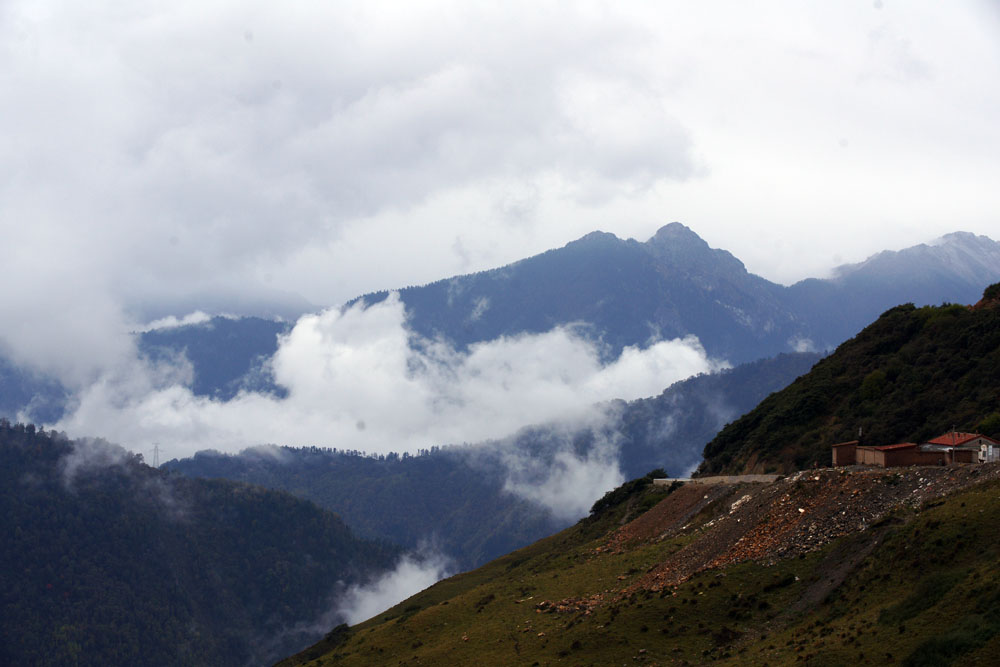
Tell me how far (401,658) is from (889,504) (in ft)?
97.5

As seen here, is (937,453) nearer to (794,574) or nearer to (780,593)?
(794,574)

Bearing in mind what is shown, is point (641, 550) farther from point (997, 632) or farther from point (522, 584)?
point (997, 632)

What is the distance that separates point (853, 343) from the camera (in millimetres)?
101125

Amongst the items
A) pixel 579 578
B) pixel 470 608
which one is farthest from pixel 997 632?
pixel 470 608

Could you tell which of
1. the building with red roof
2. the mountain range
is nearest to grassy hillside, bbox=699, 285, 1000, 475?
the mountain range

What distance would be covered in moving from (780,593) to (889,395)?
46.8 meters

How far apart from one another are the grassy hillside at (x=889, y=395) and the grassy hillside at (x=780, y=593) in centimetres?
2042

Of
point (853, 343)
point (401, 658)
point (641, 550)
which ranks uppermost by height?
point (853, 343)

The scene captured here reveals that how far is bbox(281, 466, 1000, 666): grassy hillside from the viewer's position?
30.8m

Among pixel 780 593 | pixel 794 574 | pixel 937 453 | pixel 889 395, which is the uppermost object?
pixel 889 395

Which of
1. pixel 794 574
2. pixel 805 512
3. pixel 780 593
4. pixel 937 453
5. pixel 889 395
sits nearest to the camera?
pixel 780 593

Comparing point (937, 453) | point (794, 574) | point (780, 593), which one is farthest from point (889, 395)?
point (780, 593)

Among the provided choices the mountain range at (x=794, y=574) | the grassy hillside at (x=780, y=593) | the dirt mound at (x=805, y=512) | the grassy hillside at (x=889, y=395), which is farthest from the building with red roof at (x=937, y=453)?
the grassy hillside at (x=889, y=395)

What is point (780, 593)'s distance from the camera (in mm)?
39500
